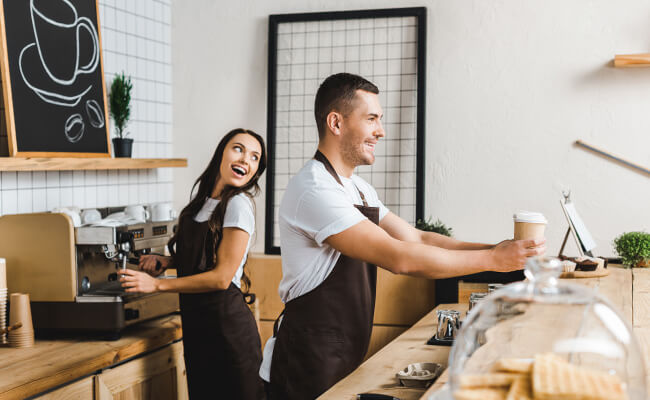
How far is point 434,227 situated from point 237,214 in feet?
3.91

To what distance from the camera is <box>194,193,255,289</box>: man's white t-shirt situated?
2.59 m

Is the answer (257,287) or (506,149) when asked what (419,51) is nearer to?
(506,149)

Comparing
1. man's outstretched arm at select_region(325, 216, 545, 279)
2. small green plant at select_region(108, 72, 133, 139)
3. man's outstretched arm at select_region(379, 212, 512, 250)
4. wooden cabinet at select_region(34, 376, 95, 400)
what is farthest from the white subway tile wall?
man's outstretched arm at select_region(325, 216, 545, 279)

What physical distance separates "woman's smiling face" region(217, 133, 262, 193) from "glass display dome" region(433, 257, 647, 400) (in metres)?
1.80

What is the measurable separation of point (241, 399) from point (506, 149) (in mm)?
1882

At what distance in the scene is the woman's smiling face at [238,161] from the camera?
273 centimetres

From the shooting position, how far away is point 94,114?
3199mm

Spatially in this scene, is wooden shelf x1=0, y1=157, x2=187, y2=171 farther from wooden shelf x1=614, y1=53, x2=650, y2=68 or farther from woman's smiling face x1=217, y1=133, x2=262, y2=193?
wooden shelf x1=614, y1=53, x2=650, y2=68

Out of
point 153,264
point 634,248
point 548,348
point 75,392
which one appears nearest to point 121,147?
point 153,264

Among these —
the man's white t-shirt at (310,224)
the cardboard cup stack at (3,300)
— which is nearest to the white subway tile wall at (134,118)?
the cardboard cup stack at (3,300)

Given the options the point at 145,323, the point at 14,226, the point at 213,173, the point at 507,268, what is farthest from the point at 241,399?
the point at 507,268

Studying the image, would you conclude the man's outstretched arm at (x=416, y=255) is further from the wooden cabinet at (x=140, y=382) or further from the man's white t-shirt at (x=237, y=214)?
the wooden cabinet at (x=140, y=382)

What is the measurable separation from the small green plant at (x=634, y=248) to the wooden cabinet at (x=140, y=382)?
2.03 meters

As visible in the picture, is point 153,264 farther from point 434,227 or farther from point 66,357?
point 434,227
